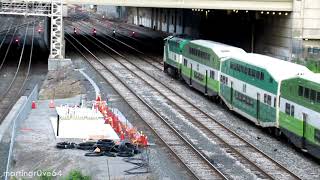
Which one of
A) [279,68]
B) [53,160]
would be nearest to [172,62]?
[279,68]

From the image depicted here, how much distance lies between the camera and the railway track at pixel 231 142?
2314cm

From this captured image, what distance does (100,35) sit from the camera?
92.9m

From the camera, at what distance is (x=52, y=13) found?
172 ft

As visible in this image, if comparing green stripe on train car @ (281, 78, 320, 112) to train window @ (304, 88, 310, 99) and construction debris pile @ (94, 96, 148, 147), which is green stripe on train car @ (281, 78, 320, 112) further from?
construction debris pile @ (94, 96, 148, 147)

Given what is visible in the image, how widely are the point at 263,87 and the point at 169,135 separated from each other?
4690 millimetres

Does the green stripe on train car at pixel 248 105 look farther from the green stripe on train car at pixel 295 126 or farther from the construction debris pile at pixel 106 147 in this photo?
the construction debris pile at pixel 106 147

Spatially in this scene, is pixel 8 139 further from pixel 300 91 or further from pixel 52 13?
pixel 52 13

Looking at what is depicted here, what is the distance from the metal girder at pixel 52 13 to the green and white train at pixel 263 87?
13956 mm

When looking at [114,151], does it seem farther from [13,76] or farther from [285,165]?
[13,76]

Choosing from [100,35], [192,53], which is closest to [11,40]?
[100,35]

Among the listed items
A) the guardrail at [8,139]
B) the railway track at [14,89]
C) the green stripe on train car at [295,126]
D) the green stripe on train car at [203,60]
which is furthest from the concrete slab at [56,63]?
the green stripe on train car at [295,126]

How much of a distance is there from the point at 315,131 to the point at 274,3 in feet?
100.0

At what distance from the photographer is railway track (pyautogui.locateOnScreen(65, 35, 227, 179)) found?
75.6ft

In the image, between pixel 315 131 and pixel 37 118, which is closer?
pixel 315 131
